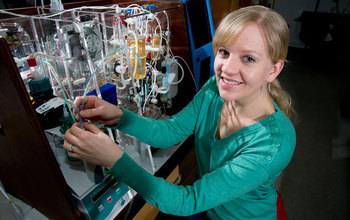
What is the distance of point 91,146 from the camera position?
25.0 inches

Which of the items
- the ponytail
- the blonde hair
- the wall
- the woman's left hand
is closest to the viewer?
the woman's left hand

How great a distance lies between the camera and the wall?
4695mm

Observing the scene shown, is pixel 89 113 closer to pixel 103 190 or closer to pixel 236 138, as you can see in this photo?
pixel 103 190

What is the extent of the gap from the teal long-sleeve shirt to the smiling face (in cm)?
16

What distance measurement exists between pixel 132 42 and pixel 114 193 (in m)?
0.77

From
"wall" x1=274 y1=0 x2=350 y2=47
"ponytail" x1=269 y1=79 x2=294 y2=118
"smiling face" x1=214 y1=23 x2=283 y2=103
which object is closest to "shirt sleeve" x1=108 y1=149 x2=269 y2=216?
"smiling face" x1=214 y1=23 x2=283 y2=103

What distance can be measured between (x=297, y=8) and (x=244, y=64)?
5.40 m

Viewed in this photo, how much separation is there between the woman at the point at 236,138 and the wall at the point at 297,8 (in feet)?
Result: 17.1

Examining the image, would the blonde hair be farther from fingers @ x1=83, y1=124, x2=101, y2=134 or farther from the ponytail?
fingers @ x1=83, y1=124, x2=101, y2=134

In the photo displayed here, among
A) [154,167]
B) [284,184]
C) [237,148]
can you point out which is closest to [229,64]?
[237,148]

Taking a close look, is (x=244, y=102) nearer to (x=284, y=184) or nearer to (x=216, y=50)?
(x=216, y=50)

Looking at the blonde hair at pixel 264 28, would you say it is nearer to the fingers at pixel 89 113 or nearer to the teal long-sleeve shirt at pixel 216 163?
the teal long-sleeve shirt at pixel 216 163

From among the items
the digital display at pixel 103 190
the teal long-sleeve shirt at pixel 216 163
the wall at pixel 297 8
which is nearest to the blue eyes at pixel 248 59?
the teal long-sleeve shirt at pixel 216 163

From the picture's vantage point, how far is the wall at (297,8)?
4695mm
